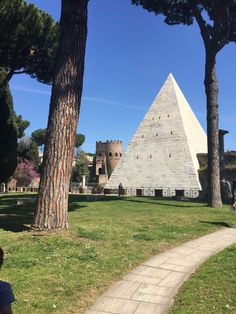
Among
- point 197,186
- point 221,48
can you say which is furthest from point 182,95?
point 221,48

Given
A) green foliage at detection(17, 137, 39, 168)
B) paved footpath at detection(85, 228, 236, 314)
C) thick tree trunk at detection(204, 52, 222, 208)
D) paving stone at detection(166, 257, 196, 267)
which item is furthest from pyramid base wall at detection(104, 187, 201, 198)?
paving stone at detection(166, 257, 196, 267)

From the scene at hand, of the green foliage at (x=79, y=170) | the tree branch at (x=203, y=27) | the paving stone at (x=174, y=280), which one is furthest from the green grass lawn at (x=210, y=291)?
the green foliage at (x=79, y=170)

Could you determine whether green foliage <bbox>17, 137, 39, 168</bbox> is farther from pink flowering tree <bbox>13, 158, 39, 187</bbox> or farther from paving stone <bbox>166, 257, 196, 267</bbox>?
paving stone <bbox>166, 257, 196, 267</bbox>

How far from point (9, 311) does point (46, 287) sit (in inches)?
110

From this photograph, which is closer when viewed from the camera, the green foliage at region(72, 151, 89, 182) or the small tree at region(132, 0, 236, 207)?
the small tree at region(132, 0, 236, 207)

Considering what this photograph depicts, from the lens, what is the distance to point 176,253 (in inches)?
317

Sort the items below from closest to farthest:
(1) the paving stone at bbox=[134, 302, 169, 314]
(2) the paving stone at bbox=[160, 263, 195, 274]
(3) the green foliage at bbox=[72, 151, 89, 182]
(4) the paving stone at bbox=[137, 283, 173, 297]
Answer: (1) the paving stone at bbox=[134, 302, 169, 314], (4) the paving stone at bbox=[137, 283, 173, 297], (2) the paving stone at bbox=[160, 263, 195, 274], (3) the green foliage at bbox=[72, 151, 89, 182]

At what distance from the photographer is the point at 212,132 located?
19141 millimetres

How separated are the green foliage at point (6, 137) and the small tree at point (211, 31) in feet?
31.3

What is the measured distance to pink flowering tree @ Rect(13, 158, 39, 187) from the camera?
48.8 meters

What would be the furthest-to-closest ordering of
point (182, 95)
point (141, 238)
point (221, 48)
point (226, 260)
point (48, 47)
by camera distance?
point (182, 95)
point (48, 47)
point (221, 48)
point (141, 238)
point (226, 260)

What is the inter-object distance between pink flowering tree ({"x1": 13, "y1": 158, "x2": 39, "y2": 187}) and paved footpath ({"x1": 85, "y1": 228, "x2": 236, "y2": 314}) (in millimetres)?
41836

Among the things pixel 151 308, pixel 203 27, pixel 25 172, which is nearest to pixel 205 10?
pixel 203 27

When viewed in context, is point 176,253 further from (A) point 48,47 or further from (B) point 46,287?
(A) point 48,47
